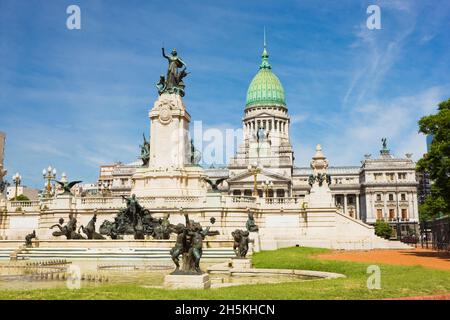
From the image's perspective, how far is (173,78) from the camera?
47219 millimetres

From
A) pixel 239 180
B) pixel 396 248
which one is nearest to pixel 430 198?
pixel 396 248

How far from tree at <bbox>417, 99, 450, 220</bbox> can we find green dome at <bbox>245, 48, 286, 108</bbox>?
92.9m

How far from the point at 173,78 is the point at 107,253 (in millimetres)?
23387

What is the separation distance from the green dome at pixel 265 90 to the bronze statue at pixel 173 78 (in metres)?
76.7

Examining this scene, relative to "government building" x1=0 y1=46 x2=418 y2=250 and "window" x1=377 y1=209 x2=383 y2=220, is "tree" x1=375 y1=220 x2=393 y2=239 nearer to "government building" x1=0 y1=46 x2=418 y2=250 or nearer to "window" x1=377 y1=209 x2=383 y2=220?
"window" x1=377 y1=209 x2=383 y2=220

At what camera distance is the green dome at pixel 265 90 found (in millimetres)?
123500

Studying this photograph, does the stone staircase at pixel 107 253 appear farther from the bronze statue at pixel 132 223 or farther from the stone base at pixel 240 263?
the stone base at pixel 240 263

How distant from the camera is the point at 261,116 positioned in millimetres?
122000

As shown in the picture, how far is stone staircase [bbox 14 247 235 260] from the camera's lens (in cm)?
2845

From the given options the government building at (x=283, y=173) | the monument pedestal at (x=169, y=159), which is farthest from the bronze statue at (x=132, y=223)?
the government building at (x=283, y=173)

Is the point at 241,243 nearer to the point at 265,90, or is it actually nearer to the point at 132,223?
the point at 132,223

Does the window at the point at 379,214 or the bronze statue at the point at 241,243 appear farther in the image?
the window at the point at 379,214
